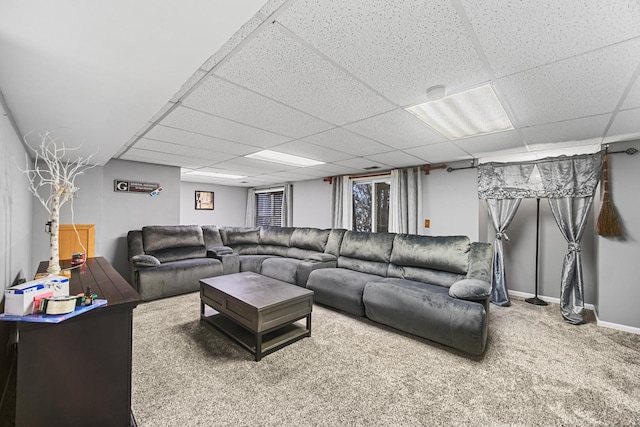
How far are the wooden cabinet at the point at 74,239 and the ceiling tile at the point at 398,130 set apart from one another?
12.4ft

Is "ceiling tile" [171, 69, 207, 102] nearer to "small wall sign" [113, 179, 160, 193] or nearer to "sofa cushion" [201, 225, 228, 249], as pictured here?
"small wall sign" [113, 179, 160, 193]

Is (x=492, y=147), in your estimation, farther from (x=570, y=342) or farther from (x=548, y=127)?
(x=570, y=342)

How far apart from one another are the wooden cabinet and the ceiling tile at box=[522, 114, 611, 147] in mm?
5444

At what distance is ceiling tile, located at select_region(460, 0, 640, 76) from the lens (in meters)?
1.06

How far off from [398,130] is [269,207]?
5545mm

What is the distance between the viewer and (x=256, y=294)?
2.66 m

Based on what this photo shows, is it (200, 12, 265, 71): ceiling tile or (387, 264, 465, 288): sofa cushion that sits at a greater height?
(200, 12, 265, 71): ceiling tile

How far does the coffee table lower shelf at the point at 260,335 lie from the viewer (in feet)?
7.51

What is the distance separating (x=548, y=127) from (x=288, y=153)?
2922 mm

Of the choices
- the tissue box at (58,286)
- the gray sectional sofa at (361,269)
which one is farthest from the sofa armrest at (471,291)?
the tissue box at (58,286)

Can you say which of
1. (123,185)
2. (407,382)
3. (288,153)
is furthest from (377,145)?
(123,185)

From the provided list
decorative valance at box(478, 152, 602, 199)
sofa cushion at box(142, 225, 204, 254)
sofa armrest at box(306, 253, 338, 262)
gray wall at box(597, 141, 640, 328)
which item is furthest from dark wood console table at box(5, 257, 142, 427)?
gray wall at box(597, 141, 640, 328)

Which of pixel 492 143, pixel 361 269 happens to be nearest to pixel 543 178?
pixel 492 143

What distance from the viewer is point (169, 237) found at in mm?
4461
